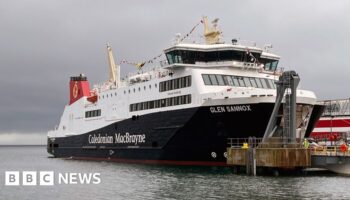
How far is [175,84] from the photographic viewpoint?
133ft

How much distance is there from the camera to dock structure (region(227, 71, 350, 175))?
3144cm

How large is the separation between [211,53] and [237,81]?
3.02 m

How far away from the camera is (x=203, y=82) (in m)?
38.4

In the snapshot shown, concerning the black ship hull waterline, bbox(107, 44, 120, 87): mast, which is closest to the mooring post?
the black ship hull waterline

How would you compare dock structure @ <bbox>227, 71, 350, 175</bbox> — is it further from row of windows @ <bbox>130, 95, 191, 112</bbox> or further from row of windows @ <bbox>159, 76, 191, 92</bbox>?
row of windows @ <bbox>159, 76, 191, 92</bbox>

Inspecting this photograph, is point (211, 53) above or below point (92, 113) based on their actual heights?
above

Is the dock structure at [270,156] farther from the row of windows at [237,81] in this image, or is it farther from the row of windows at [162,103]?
the row of windows at [162,103]

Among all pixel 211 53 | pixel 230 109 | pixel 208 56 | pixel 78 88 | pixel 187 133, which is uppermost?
pixel 211 53

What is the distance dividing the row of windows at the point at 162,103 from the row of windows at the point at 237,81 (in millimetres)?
1996

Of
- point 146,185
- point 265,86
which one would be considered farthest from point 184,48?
point 146,185

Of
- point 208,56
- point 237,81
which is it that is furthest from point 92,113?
point 237,81

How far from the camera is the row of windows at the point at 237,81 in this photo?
38.8 meters

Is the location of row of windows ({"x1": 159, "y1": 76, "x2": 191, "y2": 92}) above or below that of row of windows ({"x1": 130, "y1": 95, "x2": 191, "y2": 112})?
above

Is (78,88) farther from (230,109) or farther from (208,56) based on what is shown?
(230,109)
